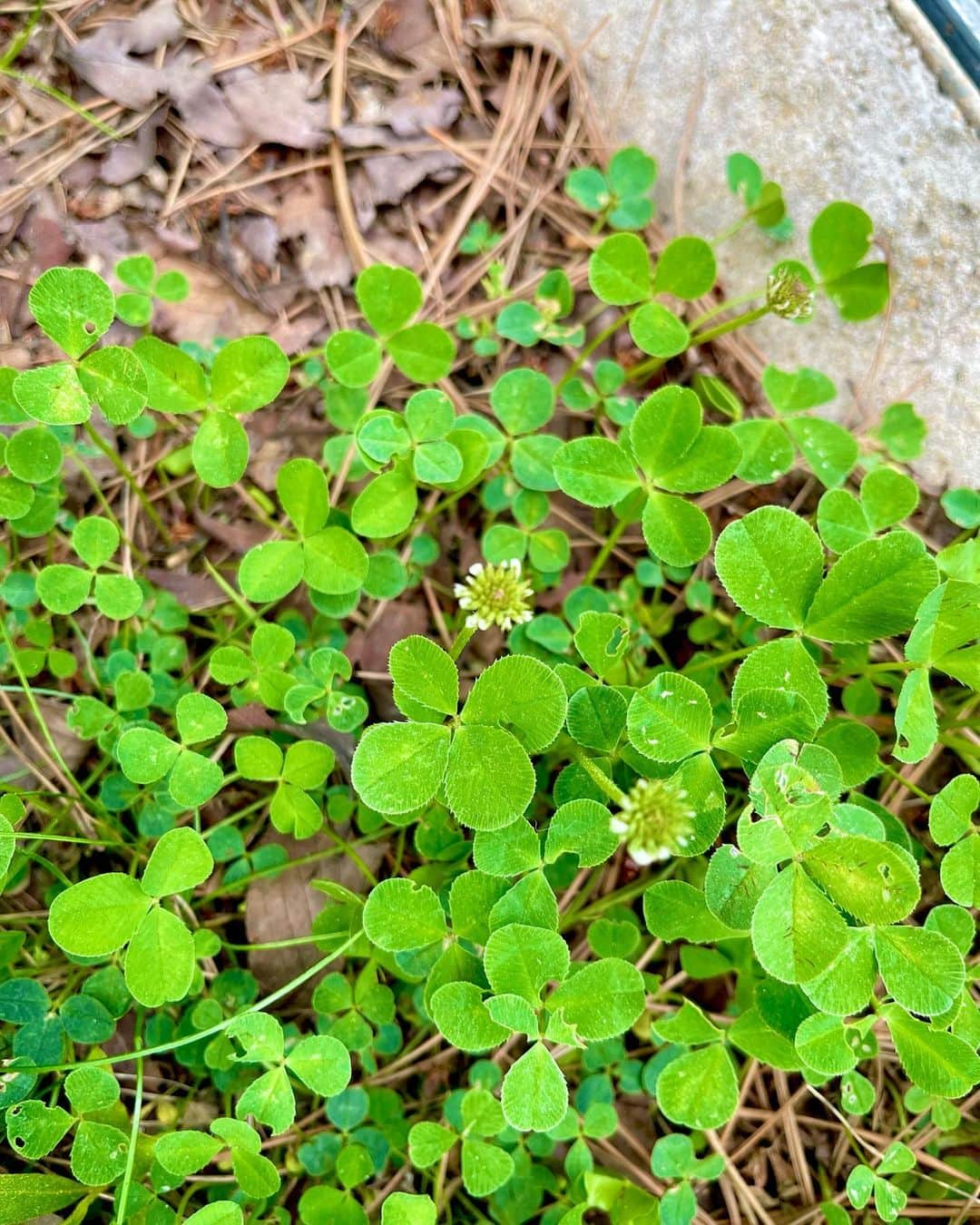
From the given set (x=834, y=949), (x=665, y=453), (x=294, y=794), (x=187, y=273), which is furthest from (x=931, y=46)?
(x=294, y=794)

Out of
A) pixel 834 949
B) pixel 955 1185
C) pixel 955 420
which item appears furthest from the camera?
pixel 955 420

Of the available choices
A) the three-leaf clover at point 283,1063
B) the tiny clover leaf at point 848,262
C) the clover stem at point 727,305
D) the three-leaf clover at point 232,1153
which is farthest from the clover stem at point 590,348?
the three-leaf clover at point 232,1153

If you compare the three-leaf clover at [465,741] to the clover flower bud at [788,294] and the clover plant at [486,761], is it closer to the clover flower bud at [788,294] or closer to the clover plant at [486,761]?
the clover plant at [486,761]

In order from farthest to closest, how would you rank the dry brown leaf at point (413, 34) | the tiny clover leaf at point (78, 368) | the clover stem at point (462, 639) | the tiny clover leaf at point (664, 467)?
1. the dry brown leaf at point (413, 34)
2. the tiny clover leaf at point (664, 467)
3. the tiny clover leaf at point (78, 368)
4. the clover stem at point (462, 639)

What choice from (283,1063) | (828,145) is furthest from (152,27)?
(283,1063)

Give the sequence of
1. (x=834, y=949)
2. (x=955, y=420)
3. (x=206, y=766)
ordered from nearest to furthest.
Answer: (x=834, y=949)
(x=206, y=766)
(x=955, y=420)

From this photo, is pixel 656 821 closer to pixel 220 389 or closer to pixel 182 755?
pixel 182 755

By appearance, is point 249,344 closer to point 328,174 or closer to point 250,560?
point 250,560
